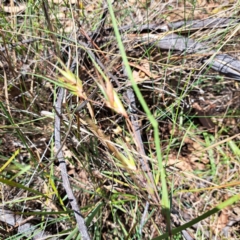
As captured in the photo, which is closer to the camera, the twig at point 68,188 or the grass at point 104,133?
the twig at point 68,188

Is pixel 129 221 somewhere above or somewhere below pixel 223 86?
below

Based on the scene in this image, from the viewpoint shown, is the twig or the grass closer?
the twig

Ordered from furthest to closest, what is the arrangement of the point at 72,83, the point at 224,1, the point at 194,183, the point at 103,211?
the point at 224,1 → the point at 194,183 → the point at 103,211 → the point at 72,83

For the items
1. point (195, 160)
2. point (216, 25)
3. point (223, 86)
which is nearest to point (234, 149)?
point (195, 160)

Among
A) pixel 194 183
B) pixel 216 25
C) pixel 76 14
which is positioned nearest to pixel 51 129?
pixel 76 14

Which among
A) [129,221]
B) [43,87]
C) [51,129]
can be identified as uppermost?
[43,87]

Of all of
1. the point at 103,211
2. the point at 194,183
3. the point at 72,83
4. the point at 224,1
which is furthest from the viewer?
the point at 224,1

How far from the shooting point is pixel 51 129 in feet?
4.04

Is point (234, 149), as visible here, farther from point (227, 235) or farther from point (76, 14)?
point (76, 14)

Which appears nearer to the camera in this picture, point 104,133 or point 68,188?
point 68,188

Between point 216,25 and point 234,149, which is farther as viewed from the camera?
Result: point 234,149

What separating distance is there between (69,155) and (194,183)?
19.9 inches

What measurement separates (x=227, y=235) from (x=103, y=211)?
0.50m

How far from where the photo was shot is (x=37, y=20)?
1341mm
